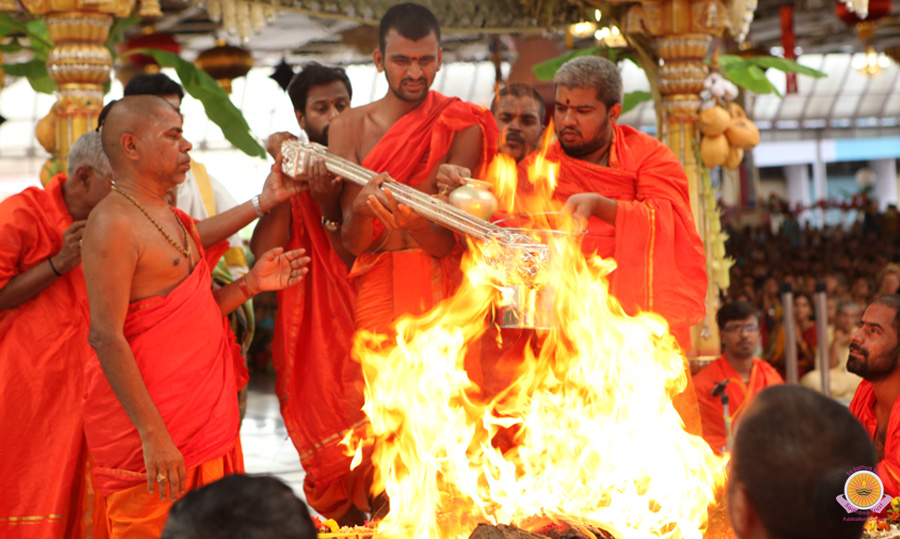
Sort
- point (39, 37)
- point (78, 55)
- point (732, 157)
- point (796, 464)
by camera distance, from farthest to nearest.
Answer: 1. point (732, 157)
2. point (39, 37)
3. point (78, 55)
4. point (796, 464)

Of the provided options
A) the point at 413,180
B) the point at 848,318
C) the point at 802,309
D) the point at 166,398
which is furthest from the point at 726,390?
the point at 166,398

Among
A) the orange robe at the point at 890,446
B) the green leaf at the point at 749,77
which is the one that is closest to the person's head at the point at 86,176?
the orange robe at the point at 890,446

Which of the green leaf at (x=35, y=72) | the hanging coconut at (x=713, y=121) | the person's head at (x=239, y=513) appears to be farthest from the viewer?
the green leaf at (x=35, y=72)

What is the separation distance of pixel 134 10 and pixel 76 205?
1.83 meters

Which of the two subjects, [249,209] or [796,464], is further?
[249,209]

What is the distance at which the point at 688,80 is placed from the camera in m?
5.32

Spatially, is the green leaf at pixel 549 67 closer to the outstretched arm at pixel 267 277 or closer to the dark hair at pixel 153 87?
the dark hair at pixel 153 87

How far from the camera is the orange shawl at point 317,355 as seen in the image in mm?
3920

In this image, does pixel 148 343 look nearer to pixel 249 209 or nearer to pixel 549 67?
pixel 249 209

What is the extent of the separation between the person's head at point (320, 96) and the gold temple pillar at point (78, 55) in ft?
3.55

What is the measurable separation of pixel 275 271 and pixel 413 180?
668 millimetres

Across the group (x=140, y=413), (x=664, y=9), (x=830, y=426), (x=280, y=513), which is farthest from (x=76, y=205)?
(x=664, y=9)

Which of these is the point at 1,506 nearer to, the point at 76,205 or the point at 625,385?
the point at 76,205

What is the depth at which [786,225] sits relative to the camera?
15.0 meters
